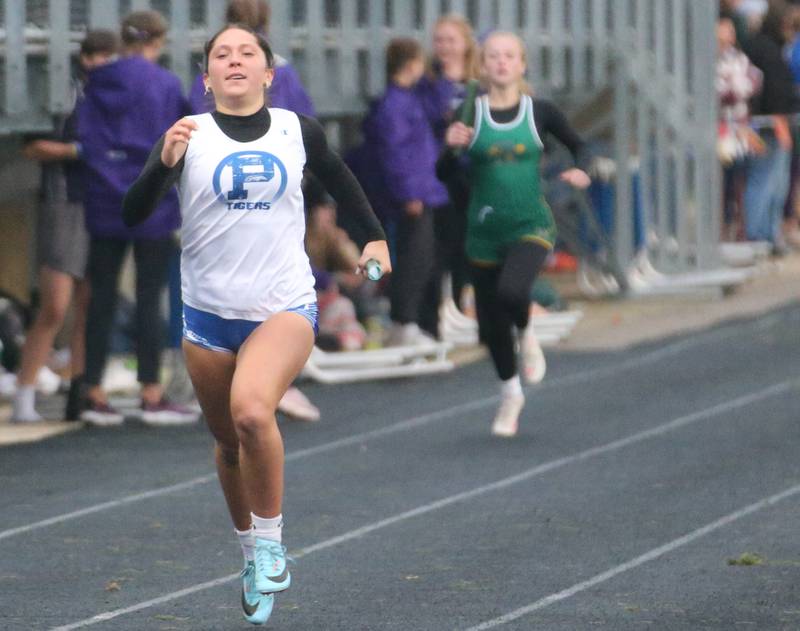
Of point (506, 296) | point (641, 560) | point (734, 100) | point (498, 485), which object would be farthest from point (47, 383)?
point (734, 100)

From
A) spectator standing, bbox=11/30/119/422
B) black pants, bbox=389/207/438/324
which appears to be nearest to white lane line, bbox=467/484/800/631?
spectator standing, bbox=11/30/119/422

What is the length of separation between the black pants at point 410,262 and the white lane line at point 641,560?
15.0 ft

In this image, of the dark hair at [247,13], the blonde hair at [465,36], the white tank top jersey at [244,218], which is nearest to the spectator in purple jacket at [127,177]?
the dark hair at [247,13]

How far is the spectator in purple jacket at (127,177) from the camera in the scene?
10953 millimetres

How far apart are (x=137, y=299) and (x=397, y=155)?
2.64 m

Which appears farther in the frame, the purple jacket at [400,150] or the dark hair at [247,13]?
the purple jacket at [400,150]

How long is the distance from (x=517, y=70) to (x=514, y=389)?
164 centimetres

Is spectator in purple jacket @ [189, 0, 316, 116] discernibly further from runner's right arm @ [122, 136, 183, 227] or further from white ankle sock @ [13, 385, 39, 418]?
runner's right arm @ [122, 136, 183, 227]

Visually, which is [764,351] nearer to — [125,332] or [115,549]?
[125,332]

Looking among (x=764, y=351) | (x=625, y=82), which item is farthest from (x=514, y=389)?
(x=625, y=82)

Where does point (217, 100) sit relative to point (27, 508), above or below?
above

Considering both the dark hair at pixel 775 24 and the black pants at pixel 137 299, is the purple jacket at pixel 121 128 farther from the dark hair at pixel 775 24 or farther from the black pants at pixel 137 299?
the dark hair at pixel 775 24

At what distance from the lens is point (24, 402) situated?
445 inches

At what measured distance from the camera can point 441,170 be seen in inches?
424
